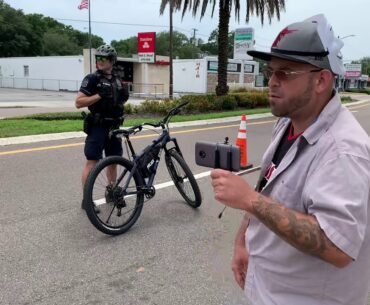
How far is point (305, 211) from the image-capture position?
1408 mm

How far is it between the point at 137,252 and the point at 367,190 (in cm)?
305

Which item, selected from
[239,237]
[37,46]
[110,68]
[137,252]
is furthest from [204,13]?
[37,46]

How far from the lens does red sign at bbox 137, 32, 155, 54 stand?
30078mm

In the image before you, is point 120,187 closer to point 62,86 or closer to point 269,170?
point 269,170

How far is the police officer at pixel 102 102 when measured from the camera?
492 cm

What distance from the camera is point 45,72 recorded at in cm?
4788

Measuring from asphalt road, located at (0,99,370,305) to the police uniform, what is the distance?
2.74 feet

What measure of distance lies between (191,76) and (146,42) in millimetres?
18370

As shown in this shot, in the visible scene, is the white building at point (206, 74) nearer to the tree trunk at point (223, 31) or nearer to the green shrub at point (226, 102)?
the green shrub at point (226, 102)

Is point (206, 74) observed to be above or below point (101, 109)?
above

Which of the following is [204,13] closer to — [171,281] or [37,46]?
[171,281]

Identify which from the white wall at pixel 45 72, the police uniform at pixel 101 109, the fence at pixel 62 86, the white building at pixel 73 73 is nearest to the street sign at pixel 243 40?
the fence at pixel 62 86

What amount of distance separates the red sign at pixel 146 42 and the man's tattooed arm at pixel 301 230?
97.7ft

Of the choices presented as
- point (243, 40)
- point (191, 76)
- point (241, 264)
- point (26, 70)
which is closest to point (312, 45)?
point (241, 264)
